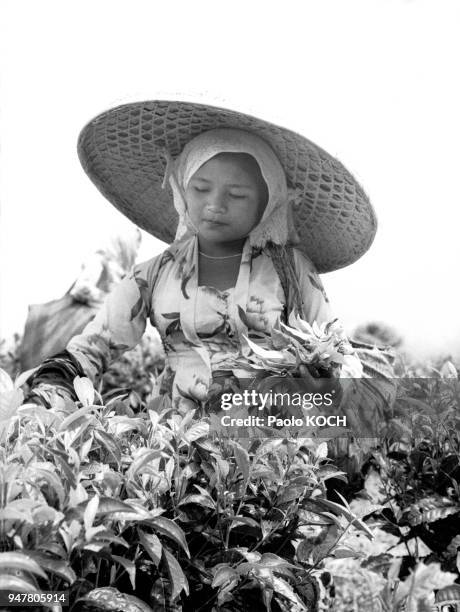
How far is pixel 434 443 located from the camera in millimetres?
1643

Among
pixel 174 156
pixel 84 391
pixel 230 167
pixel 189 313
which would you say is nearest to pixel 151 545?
pixel 84 391

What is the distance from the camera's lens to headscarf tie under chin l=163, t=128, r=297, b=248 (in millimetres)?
1935

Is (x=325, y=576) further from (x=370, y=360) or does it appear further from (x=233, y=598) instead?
(x=233, y=598)

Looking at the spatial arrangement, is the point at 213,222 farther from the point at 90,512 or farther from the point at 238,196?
the point at 90,512

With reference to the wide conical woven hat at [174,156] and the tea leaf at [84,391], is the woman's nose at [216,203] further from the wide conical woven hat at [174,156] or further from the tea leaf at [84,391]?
the tea leaf at [84,391]

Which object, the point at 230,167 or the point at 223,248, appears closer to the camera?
the point at 230,167

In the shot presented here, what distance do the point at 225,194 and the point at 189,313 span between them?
1.03ft

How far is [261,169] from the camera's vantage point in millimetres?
1941

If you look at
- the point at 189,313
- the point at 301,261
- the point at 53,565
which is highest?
the point at 301,261

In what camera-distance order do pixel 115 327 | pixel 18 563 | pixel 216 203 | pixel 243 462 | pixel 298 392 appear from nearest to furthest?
pixel 18 563
pixel 243 462
pixel 298 392
pixel 216 203
pixel 115 327

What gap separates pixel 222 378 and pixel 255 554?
686 millimetres

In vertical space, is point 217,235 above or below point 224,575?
above

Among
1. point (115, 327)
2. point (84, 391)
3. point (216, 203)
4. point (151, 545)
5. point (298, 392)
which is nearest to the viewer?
point (151, 545)

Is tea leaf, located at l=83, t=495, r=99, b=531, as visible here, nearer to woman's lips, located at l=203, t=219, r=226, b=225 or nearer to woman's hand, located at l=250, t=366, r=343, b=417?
woman's hand, located at l=250, t=366, r=343, b=417
